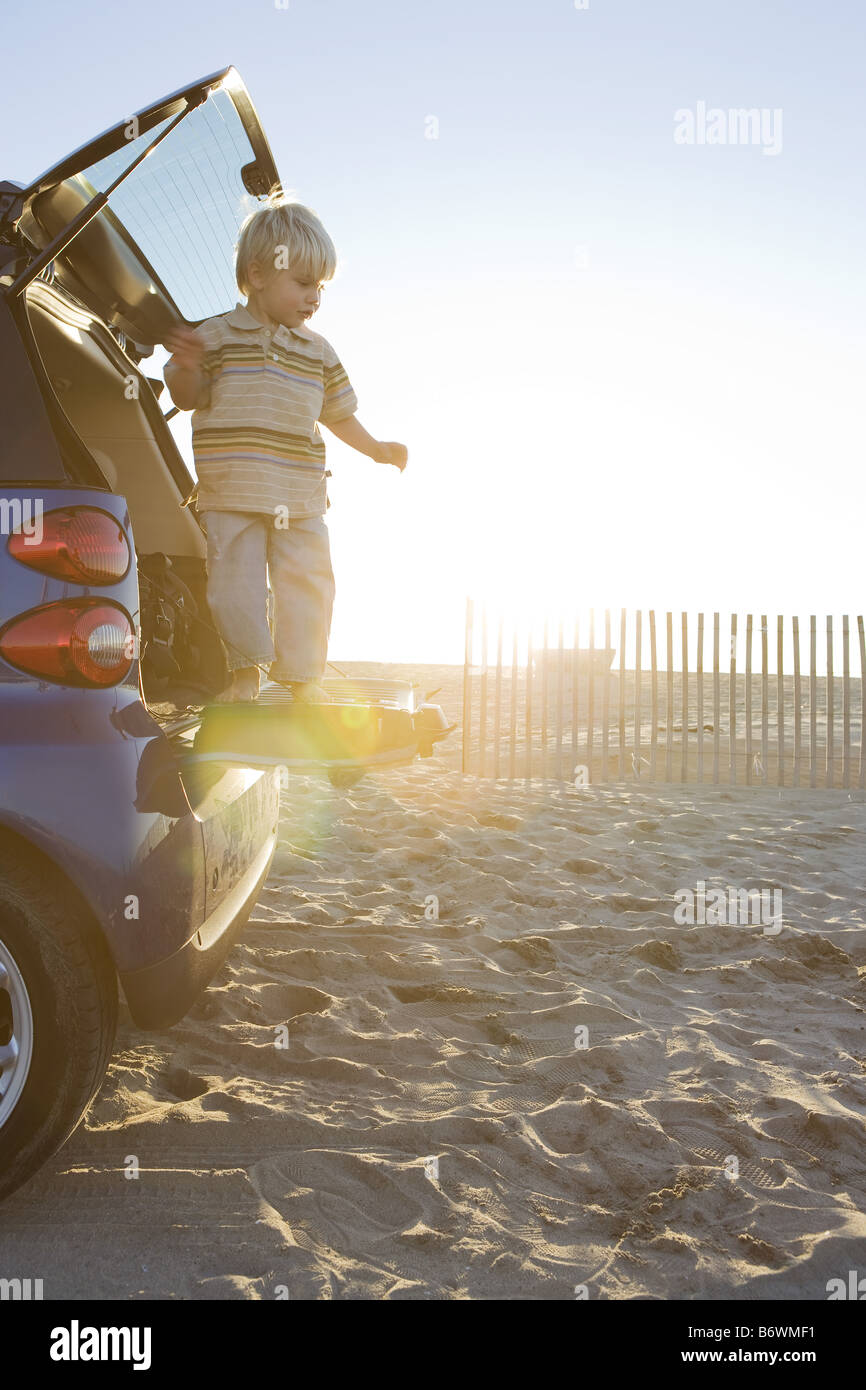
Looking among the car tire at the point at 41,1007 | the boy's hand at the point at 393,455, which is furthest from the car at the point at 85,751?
the boy's hand at the point at 393,455

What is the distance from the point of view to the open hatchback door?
226cm

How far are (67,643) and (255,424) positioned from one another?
139cm

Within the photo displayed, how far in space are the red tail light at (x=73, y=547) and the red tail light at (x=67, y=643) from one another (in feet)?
0.20

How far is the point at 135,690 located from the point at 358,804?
19.7 feet

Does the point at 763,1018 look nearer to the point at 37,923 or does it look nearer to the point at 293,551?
the point at 293,551

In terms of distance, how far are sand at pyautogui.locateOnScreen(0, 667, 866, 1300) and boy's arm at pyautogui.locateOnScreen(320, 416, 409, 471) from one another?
1.98 m

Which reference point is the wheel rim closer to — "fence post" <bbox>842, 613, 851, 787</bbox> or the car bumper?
the car bumper

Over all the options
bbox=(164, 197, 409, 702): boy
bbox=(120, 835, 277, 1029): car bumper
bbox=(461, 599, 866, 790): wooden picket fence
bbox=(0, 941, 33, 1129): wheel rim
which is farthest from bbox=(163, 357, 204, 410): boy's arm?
bbox=(461, 599, 866, 790): wooden picket fence

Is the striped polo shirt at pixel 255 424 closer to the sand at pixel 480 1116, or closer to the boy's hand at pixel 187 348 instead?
the boy's hand at pixel 187 348

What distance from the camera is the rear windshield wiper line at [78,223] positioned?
2207 millimetres

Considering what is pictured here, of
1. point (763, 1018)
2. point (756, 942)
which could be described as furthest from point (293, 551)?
point (756, 942)

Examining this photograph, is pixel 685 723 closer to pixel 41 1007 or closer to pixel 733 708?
pixel 733 708

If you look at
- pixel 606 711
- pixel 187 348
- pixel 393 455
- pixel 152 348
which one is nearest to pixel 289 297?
pixel 187 348

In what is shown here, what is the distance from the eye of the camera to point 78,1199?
229 centimetres
